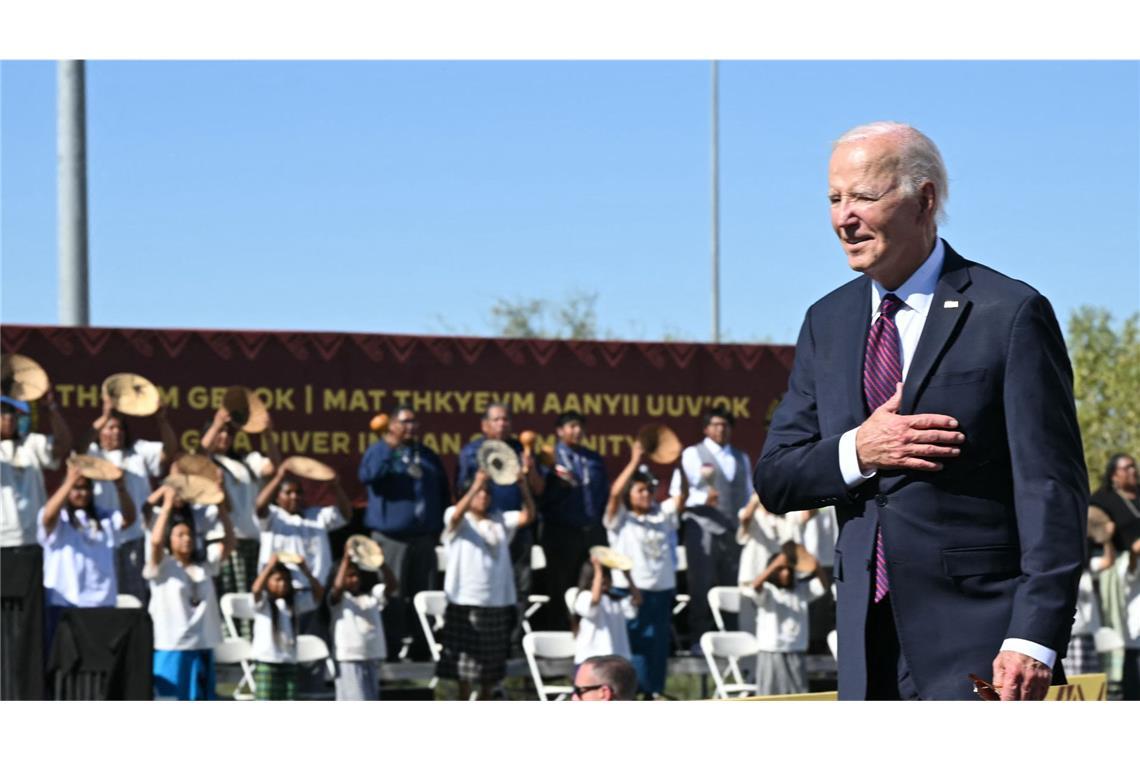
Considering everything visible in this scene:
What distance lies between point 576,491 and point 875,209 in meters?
9.48

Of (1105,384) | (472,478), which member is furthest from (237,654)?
(1105,384)

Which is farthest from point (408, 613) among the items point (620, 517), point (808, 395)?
point (808, 395)

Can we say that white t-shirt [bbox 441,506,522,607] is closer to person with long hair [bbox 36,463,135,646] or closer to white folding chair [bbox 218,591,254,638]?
white folding chair [bbox 218,591,254,638]

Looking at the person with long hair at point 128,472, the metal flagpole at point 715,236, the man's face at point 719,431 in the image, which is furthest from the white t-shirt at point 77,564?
the metal flagpole at point 715,236

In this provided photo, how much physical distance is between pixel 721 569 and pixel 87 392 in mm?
4821

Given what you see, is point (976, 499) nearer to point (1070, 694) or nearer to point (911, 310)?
point (911, 310)

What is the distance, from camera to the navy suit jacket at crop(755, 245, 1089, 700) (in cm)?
263

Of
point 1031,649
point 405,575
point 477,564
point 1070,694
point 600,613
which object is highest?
point 1031,649

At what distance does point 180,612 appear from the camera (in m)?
10.4

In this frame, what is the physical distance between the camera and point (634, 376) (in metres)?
13.4

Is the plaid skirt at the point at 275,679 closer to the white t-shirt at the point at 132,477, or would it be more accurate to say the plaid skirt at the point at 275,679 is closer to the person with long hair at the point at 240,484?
the person with long hair at the point at 240,484

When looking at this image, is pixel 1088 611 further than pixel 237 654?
Yes

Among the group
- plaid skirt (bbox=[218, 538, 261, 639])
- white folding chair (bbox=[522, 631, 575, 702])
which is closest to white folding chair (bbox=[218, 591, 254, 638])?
plaid skirt (bbox=[218, 538, 261, 639])
